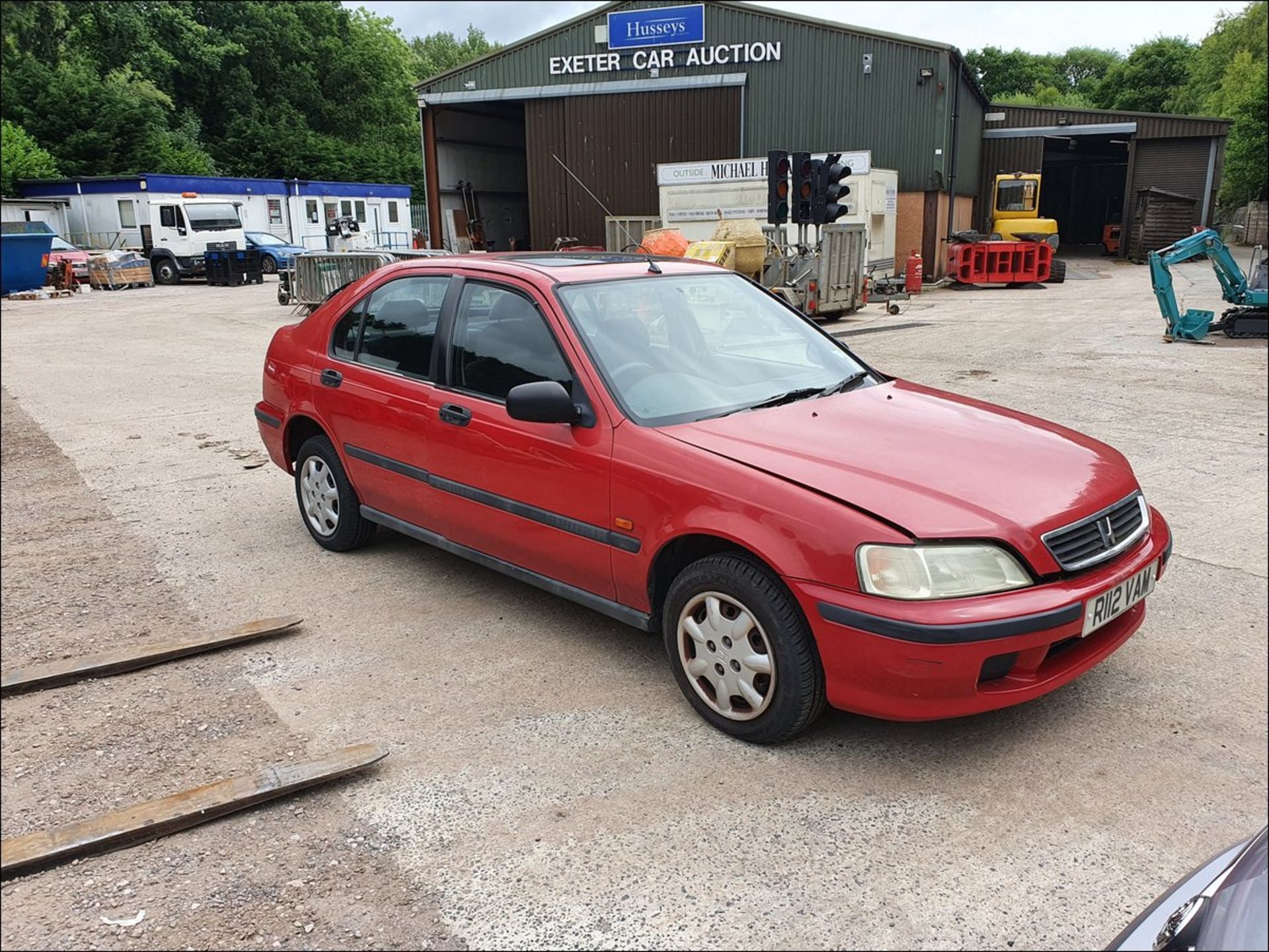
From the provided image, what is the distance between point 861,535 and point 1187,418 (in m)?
6.66

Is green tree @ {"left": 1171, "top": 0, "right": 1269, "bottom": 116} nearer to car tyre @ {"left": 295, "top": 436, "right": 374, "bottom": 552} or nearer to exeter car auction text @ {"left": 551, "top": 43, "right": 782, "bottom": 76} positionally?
car tyre @ {"left": 295, "top": 436, "right": 374, "bottom": 552}

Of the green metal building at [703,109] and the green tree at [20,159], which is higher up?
the green metal building at [703,109]

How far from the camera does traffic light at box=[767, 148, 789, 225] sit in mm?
13719

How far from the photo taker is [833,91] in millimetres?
25656

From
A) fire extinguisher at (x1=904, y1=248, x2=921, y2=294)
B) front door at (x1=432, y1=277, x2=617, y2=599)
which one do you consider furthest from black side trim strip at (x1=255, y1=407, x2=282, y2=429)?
fire extinguisher at (x1=904, y1=248, x2=921, y2=294)

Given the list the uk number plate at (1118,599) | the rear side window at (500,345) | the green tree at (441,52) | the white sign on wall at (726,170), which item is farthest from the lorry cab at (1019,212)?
the green tree at (441,52)

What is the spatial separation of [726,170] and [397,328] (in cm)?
1769

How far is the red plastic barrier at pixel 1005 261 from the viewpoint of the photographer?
24.2 m

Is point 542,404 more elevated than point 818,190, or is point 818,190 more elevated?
point 818,190

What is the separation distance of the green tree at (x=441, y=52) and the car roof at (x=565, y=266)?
63365mm

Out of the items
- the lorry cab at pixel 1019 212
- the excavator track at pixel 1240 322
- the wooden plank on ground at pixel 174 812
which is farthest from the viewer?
the lorry cab at pixel 1019 212

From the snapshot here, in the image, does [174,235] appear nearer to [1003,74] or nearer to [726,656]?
[726,656]

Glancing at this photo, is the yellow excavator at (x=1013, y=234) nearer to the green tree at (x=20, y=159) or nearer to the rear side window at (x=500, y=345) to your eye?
the rear side window at (x=500, y=345)

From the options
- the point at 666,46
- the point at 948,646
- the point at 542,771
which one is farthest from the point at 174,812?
the point at 666,46
